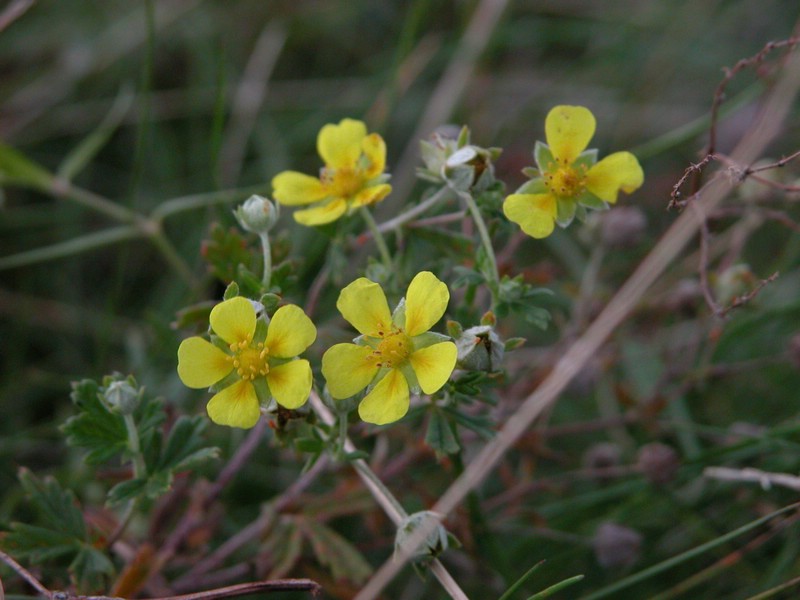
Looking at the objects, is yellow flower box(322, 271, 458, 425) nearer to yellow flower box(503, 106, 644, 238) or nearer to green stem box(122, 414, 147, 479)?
yellow flower box(503, 106, 644, 238)

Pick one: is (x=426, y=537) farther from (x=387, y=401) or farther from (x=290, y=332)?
(x=290, y=332)

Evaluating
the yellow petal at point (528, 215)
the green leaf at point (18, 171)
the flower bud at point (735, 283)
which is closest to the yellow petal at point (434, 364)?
the yellow petal at point (528, 215)

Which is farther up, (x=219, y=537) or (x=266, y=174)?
(x=266, y=174)

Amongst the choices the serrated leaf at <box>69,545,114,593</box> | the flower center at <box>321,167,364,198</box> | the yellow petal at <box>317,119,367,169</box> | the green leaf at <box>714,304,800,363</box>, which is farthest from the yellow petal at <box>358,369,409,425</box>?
the green leaf at <box>714,304,800,363</box>

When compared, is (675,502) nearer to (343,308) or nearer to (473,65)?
(343,308)

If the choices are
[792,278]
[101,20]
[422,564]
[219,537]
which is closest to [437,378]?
[422,564]

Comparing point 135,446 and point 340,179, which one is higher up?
point 340,179

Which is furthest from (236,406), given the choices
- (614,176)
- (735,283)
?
(735,283)
